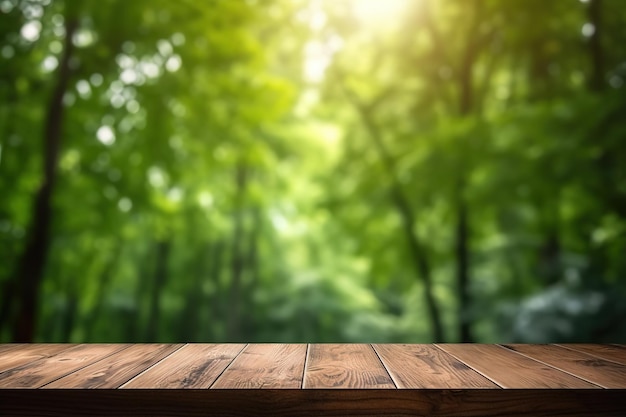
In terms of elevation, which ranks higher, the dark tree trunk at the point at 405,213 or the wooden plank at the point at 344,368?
the dark tree trunk at the point at 405,213

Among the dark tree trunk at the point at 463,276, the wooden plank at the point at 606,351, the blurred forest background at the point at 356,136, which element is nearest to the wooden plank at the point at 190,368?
the wooden plank at the point at 606,351

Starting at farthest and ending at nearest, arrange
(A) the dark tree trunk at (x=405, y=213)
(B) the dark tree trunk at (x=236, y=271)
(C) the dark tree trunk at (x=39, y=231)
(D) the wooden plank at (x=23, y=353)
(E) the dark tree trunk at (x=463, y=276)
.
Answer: (B) the dark tree trunk at (x=236, y=271) → (A) the dark tree trunk at (x=405, y=213) → (E) the dark tree trunk at (x=463, y=276) → (C) the dark tree trunk at (x=39, y=231) → (D) the wooden plank at (x=23, y=353)

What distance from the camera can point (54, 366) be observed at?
1.67 metres

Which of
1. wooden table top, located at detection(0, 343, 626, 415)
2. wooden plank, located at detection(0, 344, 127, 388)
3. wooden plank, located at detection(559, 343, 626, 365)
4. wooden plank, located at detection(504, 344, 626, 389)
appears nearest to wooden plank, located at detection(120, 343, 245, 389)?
wooden table top, located at detection(0, 343, 626, 415)

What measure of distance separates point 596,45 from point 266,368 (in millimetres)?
7119

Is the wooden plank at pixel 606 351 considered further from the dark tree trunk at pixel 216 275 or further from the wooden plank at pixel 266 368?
the dark tree trunk at pixel 216 275

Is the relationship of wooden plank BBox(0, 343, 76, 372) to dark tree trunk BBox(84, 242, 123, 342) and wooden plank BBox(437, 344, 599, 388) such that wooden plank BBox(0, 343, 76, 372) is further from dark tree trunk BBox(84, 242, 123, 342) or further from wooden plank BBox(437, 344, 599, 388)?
dark tree trunk BBox(84, 242, 123, 342)

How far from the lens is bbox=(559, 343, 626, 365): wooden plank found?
6.13ft

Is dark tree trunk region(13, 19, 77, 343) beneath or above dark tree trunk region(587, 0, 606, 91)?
beneath

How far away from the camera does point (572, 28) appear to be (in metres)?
8.20

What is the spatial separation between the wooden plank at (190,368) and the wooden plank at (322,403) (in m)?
0.05

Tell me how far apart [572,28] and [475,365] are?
7.93 meters

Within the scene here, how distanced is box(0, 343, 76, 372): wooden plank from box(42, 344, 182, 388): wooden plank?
0.24m

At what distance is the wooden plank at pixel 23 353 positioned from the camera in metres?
1.72
